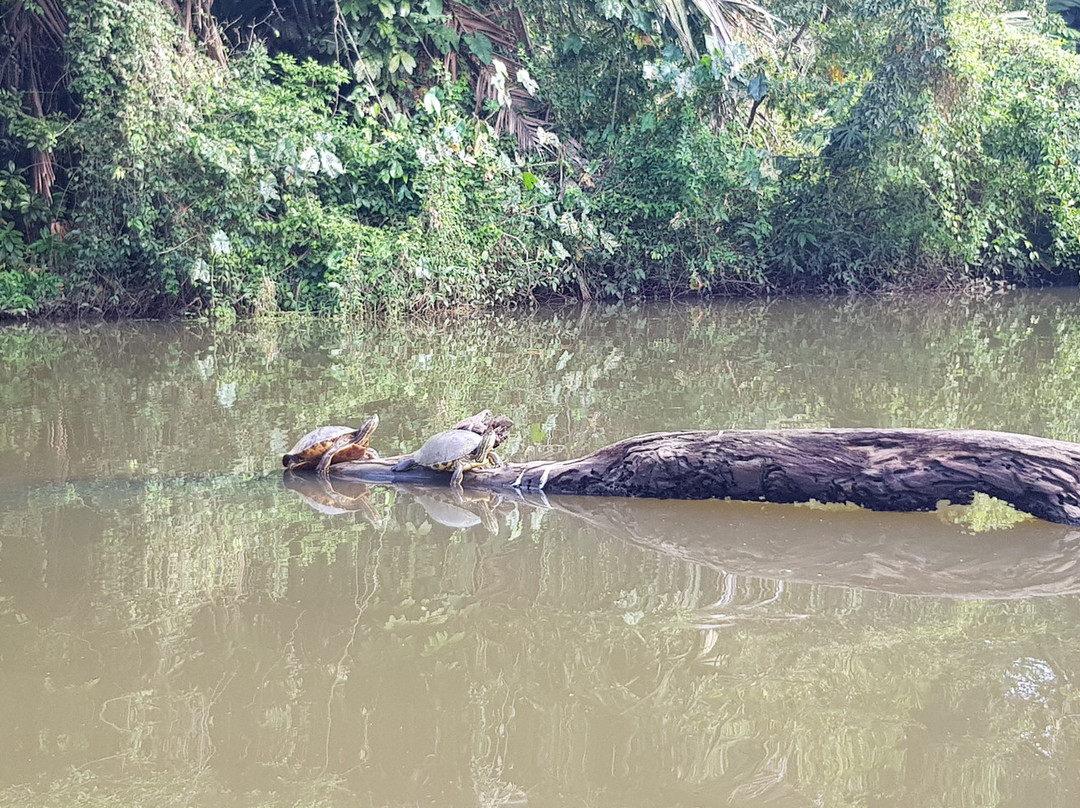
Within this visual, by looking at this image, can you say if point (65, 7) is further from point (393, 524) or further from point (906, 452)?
point (906, 452)

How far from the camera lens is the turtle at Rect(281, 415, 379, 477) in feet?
16.1

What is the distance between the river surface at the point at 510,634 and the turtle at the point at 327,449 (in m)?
0.16

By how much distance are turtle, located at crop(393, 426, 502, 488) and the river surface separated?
137mm

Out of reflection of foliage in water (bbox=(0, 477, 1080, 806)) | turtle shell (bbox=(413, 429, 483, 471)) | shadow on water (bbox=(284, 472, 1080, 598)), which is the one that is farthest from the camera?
turtle shell (bbox=(413, 429, 483, 471))

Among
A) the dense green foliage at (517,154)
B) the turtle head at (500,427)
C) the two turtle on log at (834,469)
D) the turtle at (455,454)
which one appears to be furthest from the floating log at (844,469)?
the dense green foliage at (517,154)

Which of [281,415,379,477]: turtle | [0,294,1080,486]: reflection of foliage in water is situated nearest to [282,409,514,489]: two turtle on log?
[281,415,379,477]: turtle

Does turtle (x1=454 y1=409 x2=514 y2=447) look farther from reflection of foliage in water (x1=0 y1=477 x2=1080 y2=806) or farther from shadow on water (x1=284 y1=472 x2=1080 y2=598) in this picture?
reflection of foliage in water (x1=0 y1=477 x2=1080 y2=806)

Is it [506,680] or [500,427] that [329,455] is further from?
[506,680]

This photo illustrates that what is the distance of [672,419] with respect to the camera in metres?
6.00

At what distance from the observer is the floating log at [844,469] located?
12.7ft

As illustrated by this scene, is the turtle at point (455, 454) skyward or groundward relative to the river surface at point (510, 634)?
skyward

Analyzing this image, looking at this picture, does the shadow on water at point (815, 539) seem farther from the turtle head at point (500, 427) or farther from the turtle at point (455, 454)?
the turtle head at point (500, 427)

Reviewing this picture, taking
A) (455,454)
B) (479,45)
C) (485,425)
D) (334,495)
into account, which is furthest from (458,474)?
(479,45)

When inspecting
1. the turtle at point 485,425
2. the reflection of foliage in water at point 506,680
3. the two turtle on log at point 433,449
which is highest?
the turtle at point 485,425
